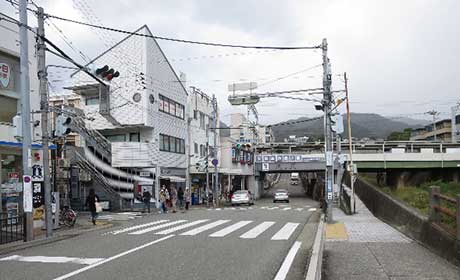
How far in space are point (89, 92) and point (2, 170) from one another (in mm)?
19372

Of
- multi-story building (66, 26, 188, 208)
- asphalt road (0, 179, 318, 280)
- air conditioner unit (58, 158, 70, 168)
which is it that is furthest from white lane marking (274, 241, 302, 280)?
multi-story building (66, 26, 188, 208)

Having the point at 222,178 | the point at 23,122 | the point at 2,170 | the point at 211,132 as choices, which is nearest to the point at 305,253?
the point at 23,122

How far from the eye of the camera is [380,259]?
945cm

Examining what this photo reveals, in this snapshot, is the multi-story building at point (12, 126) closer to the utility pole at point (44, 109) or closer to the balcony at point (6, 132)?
the balcony at point (6, 132)

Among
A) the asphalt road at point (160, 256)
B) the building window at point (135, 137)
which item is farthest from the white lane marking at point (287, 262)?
the building window at point (135, 137)

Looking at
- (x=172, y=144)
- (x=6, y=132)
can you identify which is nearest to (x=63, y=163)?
(x=6, y=132)

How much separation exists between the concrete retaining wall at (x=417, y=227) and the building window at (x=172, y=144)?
1925 cm

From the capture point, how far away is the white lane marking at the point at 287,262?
8794 millimetres

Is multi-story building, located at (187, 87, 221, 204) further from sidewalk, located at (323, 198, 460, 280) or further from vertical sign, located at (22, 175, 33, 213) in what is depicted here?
sidewalk, located at (323, 198, 460, 280)

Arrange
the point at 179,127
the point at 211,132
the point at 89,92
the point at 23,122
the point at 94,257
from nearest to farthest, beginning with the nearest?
the point at 94,257
the point at 23,122
the point at 89,92
the point at 179,127
the point at 211,132

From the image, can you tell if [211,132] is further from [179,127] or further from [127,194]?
[127,194]

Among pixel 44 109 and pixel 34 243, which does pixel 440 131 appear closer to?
pixel 44 109

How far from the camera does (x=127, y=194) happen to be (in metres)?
32.3

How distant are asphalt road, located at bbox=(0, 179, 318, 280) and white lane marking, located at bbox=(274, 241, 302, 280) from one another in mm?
55
